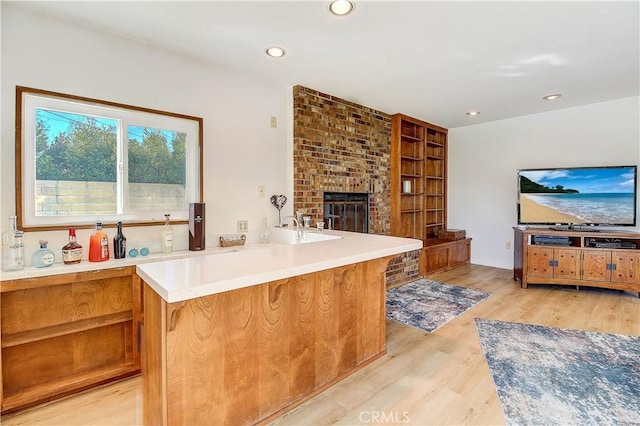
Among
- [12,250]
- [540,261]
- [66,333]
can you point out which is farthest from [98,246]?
[540,261]

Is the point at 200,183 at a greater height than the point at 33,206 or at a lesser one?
greater

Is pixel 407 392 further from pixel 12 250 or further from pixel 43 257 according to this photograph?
pixel 12 250

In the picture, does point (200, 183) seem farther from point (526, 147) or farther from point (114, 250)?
point (526, 147)

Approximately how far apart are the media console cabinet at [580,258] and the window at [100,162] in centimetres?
409

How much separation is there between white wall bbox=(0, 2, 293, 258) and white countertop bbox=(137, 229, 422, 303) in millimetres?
1162

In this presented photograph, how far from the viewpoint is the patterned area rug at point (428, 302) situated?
9.50 feet

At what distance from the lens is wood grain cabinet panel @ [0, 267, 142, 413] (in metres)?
1.75

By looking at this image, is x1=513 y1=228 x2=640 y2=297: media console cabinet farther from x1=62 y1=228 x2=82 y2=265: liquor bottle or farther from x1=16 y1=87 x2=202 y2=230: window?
x1=62 y1=228 x2=82 y2=265: liquor bottle

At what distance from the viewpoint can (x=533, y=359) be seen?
7.14ft

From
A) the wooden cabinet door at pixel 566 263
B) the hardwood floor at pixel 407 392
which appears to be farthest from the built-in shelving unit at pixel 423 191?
the hardwood floor at pixel 407 392

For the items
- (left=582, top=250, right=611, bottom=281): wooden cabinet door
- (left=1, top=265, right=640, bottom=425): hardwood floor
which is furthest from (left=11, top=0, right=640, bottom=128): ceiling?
(left=1, top=265, right=640, bottom=425): hardwood floor

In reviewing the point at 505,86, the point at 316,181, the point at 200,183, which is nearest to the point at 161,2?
the point at 200,183

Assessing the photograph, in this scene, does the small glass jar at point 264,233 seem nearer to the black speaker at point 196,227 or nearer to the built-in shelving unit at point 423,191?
the black speaker at point 196,227

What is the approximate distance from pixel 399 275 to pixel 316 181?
1827 millimetres
